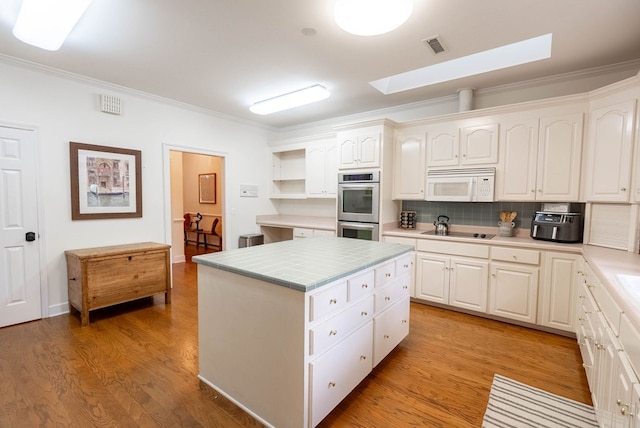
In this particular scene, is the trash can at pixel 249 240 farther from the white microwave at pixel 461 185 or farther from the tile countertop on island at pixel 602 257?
the white microwave at pixel 461 185

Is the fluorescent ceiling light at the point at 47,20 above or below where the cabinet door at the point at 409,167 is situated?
above

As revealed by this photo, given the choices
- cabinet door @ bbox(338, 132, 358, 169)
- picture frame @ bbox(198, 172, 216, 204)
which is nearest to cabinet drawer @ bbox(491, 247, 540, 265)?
cabinet door @ bbox(338, 132, 358, 169)

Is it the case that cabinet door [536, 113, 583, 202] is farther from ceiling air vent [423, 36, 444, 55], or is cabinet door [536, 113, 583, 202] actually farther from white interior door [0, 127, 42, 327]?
white interior door [0, 127, 42, 327]

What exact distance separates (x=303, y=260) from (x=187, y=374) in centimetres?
123

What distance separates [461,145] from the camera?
3479 millimetres

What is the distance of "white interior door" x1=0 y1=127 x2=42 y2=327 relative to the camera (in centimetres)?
292

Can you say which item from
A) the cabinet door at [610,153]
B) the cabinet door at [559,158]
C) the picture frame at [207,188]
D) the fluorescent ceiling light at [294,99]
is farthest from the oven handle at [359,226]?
the picture frame at [207,188]

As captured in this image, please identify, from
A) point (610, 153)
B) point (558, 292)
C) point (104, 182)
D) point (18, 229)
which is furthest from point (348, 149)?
point (18, 229)

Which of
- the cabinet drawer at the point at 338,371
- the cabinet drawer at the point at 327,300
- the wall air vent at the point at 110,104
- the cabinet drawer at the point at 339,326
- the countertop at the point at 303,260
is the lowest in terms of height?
the cabinet drawer at the point at 338,371

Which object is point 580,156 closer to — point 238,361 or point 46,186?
point 238,361

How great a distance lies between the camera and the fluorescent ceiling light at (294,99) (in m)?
3.51

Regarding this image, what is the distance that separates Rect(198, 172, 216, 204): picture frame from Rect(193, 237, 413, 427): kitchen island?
5211 mm

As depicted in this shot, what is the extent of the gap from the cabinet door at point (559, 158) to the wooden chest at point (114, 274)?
168 inches

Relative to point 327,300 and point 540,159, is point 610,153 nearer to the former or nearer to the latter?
point 540,159
